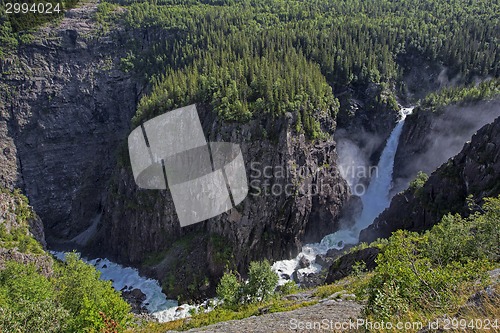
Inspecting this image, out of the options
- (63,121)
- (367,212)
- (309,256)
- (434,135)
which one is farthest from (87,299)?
(63,121)

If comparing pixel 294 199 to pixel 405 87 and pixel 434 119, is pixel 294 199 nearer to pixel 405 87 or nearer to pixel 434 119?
pixel 434 119

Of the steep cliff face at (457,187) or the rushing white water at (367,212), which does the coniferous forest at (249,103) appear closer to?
the steep cliff face at (457,187)

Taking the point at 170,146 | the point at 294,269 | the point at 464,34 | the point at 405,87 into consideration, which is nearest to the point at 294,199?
the point at 294,269

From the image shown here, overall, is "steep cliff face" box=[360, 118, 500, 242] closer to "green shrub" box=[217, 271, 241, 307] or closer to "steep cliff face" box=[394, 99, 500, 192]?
"steep cliff face" box=[394, 99, 500, 192]

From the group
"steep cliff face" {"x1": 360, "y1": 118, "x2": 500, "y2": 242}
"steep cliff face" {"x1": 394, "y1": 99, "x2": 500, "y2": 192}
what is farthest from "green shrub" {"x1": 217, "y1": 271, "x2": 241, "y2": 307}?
"steep cliff face" {"x1": 394, "y1": 99, "x2": 500, "y2": 192}

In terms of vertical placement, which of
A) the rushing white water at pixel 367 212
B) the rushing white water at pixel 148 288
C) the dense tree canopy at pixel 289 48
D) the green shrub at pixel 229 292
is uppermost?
the dense tree canopy at pixel 289 48

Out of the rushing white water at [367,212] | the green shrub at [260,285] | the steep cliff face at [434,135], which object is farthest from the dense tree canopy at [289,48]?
the green shrub at [260,285]
